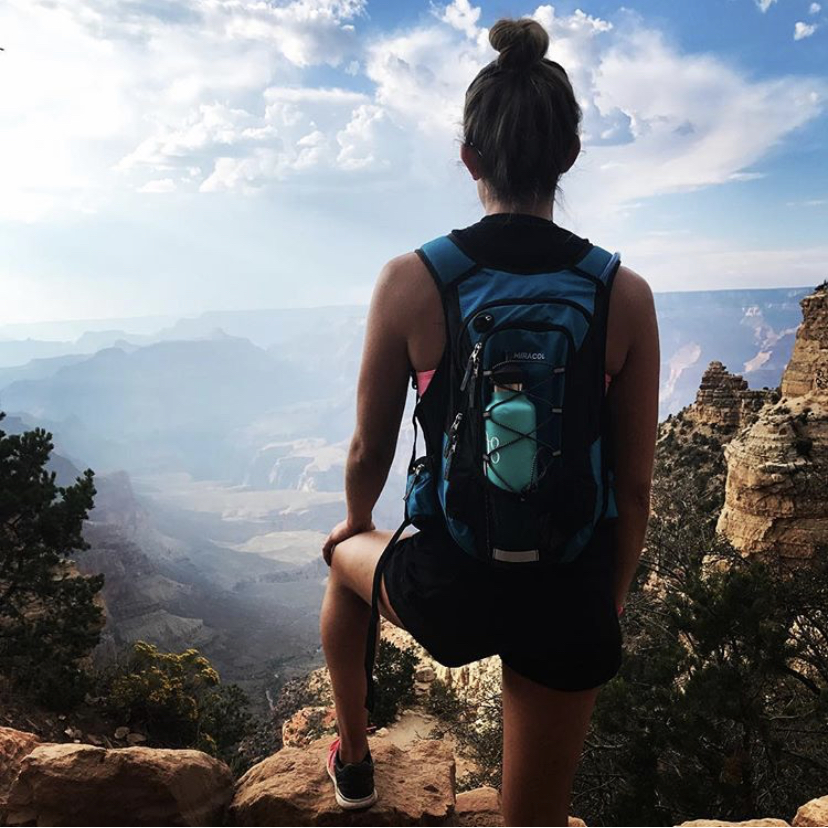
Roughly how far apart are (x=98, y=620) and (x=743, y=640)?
9905mm

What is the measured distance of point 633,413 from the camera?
192 cm

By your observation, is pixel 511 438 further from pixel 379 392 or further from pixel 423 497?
pixel 379 392

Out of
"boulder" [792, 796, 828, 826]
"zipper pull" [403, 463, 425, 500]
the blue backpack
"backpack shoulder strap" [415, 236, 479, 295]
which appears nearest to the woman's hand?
"zipper pull" [403, 463, 425, 500]

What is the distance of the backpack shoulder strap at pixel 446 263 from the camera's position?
1.72 meters

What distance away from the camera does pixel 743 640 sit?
661 centimetres

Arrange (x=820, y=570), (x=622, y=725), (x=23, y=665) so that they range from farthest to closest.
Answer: (x=820, y=570) < (x=23, y=665) < (x=622, y=725)

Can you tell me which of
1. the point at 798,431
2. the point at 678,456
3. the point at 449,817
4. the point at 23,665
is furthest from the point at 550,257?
the point at 678,456

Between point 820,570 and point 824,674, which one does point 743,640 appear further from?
point 820,570

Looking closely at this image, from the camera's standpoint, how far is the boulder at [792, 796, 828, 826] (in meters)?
2.88

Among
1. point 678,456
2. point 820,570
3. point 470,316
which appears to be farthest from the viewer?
point 678,456

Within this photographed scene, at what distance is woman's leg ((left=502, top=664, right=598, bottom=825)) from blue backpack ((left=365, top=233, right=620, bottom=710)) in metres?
0.46

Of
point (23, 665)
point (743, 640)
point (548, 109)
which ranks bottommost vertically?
point (23, 665)

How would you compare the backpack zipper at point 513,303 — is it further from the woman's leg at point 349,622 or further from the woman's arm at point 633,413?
the woman's leg at point 349,622

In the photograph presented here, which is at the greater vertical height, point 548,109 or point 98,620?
point 548,109
